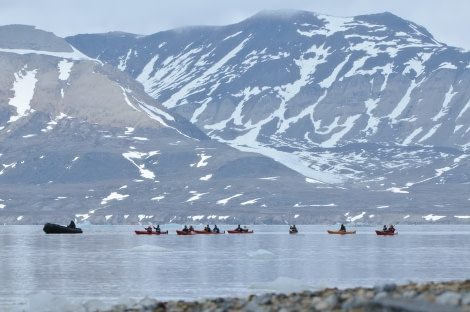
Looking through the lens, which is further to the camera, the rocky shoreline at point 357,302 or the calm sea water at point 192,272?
the calm sea water at point 192,272

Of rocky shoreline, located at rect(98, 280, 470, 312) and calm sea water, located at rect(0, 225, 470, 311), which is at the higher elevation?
calm sea water, located at rect(0, 225, 470, 311)

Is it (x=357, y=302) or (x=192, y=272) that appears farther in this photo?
(x=192, y=272)

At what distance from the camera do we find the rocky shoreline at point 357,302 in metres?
39.7

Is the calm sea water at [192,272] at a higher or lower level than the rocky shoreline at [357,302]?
higher

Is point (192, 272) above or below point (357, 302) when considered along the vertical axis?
above

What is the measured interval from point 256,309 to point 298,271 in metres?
53.3

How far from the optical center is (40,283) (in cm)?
8569

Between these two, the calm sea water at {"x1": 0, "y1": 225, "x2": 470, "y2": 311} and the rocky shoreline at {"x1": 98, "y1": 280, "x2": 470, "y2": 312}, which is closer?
the rocky shoreline at {"x1": 98, "y1": 280, "x2": 470, "y2": 312}

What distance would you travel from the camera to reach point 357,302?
4203cm

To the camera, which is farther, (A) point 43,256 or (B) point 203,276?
(A) point 43,256

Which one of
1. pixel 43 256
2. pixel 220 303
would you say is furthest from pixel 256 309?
pixel 43 256

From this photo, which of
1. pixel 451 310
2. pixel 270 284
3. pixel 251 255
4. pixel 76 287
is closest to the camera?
pixel 451 310

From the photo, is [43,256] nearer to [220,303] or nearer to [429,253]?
[429,253]

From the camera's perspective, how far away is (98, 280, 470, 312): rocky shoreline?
130 ft
